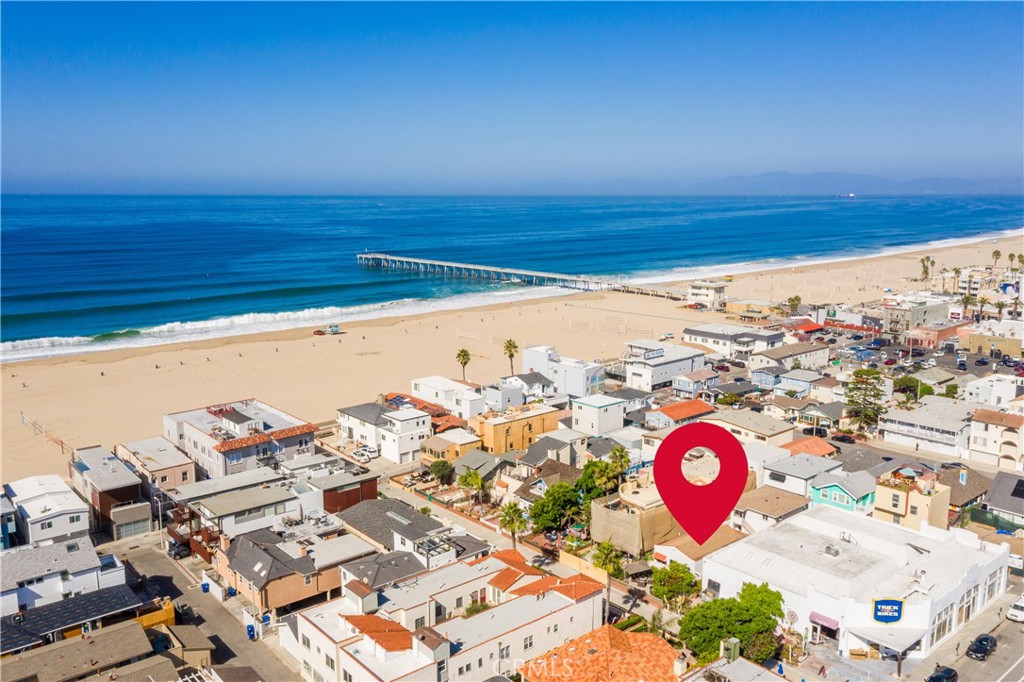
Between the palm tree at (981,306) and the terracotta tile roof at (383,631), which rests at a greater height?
the palm tree at (981,306)

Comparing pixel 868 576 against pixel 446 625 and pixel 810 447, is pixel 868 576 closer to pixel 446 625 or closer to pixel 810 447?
pixel 446 625

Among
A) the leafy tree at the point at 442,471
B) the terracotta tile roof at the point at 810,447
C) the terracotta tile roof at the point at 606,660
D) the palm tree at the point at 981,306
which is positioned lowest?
the leafy tree at the point at 442,471

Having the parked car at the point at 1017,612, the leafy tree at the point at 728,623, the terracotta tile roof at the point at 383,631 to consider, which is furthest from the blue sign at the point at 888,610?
the terracotta tile roof at the point at 383,631

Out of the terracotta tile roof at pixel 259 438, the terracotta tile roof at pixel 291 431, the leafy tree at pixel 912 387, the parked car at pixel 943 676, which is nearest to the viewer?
the parked car at pixel 943 676

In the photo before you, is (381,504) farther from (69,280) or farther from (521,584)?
(69,280)

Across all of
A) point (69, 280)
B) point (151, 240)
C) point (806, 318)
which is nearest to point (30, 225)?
point (151, 240)

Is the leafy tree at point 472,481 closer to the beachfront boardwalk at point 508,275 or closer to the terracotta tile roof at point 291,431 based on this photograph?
the terracotta tile roof at point 291,431

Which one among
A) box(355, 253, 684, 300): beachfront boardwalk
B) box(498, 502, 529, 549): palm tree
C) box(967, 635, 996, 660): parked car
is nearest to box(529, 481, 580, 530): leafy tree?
box(498, 502, 529, 549): palm tree
